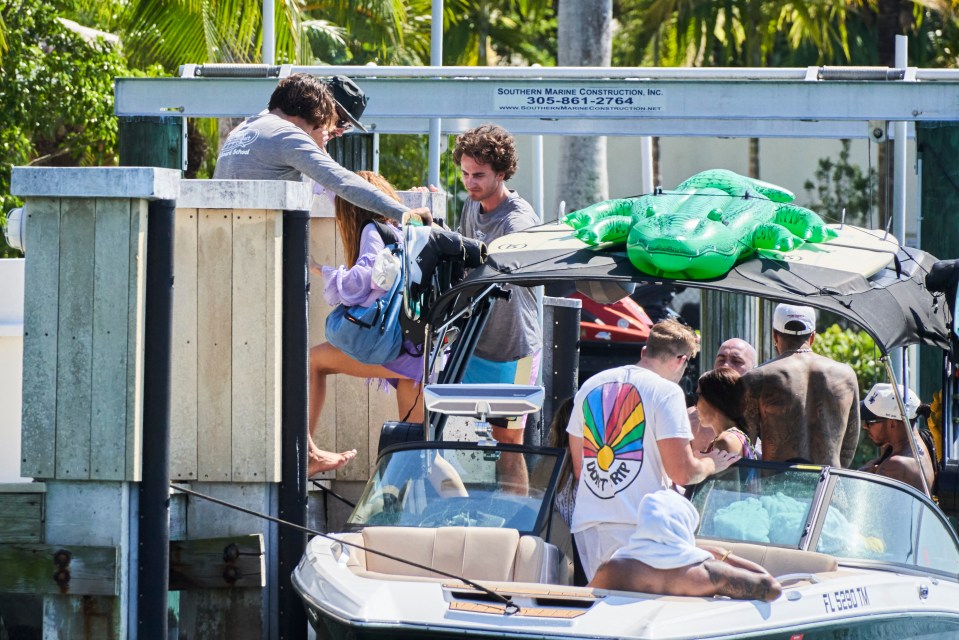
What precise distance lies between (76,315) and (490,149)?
2.23 m

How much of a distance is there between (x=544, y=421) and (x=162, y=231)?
12.3 ft

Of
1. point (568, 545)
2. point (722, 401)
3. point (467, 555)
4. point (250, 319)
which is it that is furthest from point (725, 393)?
point (250, 319)

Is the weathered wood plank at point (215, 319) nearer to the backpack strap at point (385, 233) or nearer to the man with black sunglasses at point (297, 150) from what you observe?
the man with black sunglasses at point (297, 150)

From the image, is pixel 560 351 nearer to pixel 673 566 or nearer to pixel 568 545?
pixel 568 545

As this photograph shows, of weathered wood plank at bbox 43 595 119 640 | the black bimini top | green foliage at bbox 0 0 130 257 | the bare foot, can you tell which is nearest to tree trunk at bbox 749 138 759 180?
green foliage at bbox 0 0 130 257

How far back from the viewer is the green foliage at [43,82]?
49.4ft

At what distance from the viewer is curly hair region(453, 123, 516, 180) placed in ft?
23.6

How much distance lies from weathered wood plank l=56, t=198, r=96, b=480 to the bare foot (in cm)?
148

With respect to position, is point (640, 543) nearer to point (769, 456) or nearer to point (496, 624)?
point (496, 624)

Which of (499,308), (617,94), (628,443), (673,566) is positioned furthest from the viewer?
(617,94)

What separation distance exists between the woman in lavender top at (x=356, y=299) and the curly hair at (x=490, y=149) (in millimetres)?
404

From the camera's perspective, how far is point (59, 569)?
5.86 m

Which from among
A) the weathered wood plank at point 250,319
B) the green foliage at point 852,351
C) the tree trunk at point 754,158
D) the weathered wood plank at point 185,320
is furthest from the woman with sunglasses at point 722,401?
the tree trunk at point 754,158

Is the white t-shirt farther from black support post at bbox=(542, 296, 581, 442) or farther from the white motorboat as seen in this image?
black support post at bbox=(542, 296, 581, 442)
